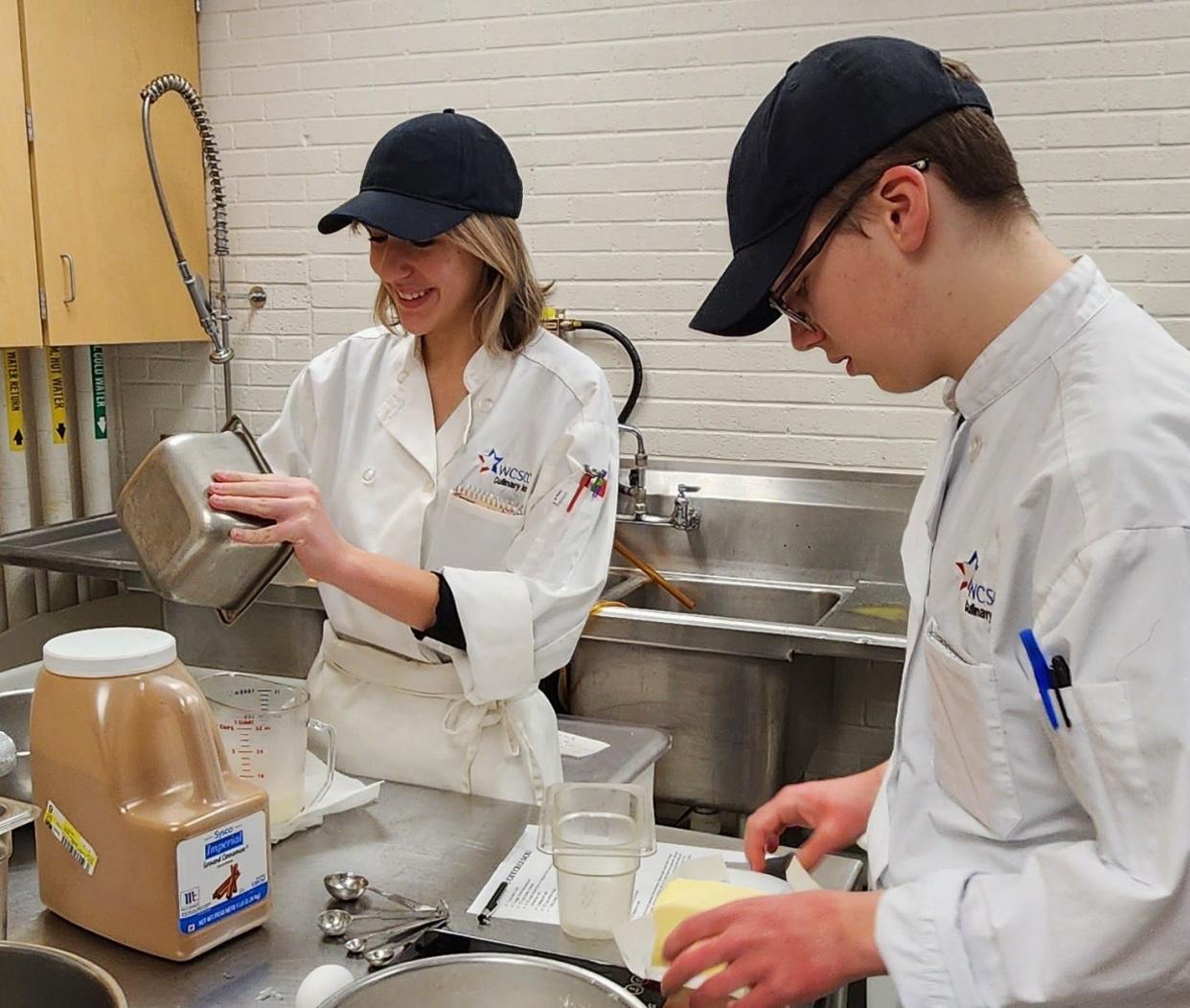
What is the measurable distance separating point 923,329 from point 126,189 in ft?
9.97

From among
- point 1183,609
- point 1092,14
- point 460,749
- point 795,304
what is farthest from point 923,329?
point 1092,14

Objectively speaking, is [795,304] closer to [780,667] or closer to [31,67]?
[780,667]

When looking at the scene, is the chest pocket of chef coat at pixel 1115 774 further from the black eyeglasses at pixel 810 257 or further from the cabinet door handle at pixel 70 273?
the cabinet door handle at pixel 70 273

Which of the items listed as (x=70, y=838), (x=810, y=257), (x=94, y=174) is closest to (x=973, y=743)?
(x=810, y=257)

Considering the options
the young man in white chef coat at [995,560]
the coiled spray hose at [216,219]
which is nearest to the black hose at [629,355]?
the coiled spray hose at [216,219]

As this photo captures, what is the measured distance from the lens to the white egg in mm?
971

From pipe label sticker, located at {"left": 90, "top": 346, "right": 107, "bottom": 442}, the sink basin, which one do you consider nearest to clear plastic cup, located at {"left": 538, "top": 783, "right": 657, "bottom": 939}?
the sink basin

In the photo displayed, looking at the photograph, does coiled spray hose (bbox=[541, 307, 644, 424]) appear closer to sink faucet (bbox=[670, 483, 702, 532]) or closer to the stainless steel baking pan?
sink faucet (bbox=[670, 483, 702, 532])

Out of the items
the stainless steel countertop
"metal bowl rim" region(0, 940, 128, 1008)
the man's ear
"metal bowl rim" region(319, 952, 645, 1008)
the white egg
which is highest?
the man's ear

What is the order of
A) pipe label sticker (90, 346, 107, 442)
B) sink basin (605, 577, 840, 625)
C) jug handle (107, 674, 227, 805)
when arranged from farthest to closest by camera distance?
1. pipe label sticker (90, 346, 107, 442)
2. sink basin (605, 577, 840, 625)
3. jug handle (107, 674, 227, 805)

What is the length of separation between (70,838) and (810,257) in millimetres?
894

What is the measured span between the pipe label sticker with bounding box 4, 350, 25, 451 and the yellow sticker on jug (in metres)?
2.61

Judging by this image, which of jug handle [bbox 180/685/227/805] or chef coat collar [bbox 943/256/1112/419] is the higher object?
chef coat collar [bbox 943/256/1112/419]

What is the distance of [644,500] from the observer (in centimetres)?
318
